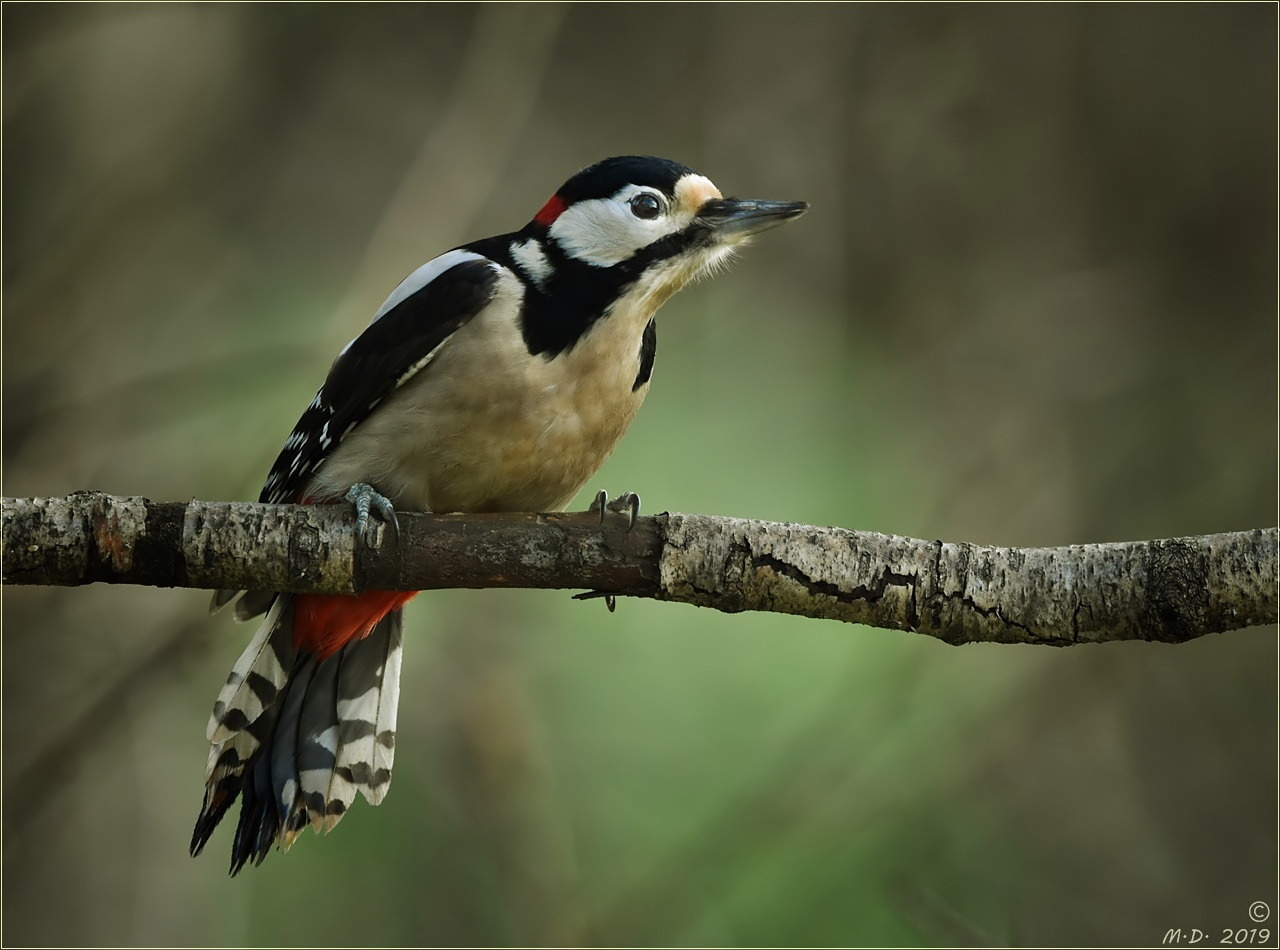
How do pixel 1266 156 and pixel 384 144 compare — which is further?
pixel 384 144

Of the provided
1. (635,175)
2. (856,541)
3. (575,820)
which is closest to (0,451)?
(575,820)

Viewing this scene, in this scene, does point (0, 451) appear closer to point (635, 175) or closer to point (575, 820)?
point (575, 820)

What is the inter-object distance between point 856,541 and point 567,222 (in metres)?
0.97

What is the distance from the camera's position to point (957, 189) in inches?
176

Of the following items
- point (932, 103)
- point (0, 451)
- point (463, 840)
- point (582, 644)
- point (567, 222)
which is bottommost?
point (463, 840)

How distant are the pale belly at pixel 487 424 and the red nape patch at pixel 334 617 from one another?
23 cm

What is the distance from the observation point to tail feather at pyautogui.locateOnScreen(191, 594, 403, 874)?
2.30m

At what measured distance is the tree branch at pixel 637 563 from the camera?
1.63 meters

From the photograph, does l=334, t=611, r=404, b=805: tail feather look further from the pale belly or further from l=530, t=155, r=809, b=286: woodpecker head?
l=530, t=155, r=809, b=286: woodpecker head

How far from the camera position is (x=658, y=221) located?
7.55ft

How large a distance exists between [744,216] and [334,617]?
1092 millimetres

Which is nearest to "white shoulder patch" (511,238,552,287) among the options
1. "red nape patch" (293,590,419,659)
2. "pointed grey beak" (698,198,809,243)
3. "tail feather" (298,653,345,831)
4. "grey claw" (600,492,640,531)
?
"pointed grey beak" (698,198,809,243)

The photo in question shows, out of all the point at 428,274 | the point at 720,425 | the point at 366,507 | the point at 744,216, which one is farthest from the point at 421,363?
the point at 720,425

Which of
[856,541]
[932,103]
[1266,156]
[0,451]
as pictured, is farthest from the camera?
[932,103]
